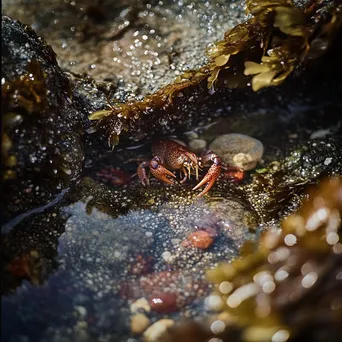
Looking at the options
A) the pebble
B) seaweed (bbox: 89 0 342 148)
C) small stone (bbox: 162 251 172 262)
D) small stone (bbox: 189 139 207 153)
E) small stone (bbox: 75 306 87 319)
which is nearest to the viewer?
small stone (bbox: 75 306 87 319)

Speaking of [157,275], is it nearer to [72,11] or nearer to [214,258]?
[214,258]

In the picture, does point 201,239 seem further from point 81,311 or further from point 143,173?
point 81,311

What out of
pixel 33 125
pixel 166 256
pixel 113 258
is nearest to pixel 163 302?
pixel 166 256

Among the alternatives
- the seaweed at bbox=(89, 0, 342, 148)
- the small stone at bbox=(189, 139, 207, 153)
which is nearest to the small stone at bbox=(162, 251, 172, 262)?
the seaweed at bbox=(89, 0, 342, 148)

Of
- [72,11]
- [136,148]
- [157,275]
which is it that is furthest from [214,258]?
[72,11]

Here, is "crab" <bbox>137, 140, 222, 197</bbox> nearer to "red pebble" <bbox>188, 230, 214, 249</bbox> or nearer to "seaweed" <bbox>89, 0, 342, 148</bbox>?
"seaweed" <bbox>89, 0, 342, 148</bbox>

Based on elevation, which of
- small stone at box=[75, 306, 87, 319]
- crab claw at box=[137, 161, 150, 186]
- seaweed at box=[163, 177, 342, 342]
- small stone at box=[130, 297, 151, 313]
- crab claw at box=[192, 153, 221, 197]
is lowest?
seaweed at box=[163, 177, 342, 342]
